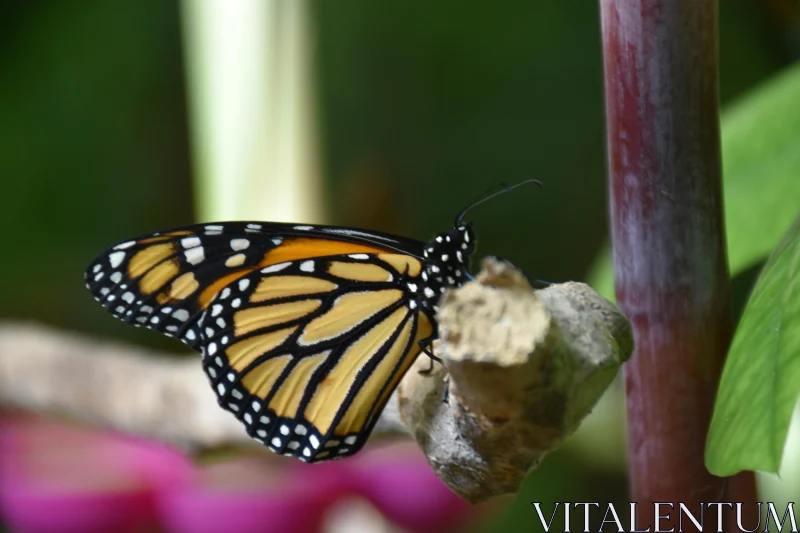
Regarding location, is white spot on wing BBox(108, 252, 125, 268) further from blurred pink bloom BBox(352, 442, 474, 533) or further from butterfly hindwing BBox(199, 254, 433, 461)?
blurred pink bloom BBox(352, 442, 474, 533)

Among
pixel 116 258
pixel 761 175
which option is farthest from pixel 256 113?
pixel 761 175

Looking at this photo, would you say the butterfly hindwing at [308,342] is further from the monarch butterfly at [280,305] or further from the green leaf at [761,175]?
the green leaf at [761,175]

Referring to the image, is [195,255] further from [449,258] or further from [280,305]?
[449,258]

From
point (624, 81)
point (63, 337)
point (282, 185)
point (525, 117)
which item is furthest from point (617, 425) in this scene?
point (624, 81)

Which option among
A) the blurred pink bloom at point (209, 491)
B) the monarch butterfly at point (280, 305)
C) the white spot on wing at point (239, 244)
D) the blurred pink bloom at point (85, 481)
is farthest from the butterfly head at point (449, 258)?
the blurred pink bloom at point (85, 481)

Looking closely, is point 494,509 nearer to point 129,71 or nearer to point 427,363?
point 427,363

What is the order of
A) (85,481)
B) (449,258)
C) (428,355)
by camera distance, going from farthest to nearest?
(85,481), (449,258), (428,355)

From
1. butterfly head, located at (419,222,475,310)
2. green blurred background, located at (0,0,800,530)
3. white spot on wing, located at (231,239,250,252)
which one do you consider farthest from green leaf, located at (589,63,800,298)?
green blurred background, located at (0,0,800,530)
